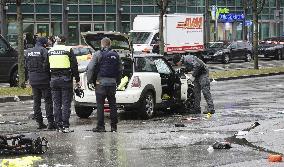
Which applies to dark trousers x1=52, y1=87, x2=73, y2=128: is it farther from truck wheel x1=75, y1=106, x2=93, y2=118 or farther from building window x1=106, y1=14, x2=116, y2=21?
building window x1=106, y1=14, x2=116, y2=21

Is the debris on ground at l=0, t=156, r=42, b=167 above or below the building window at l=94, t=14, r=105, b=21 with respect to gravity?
below

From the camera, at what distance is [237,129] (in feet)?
48.4

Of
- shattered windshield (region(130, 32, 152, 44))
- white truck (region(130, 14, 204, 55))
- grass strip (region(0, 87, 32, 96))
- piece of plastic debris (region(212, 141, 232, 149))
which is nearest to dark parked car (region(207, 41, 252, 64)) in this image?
white truck (region(130, 14, 204, 55))

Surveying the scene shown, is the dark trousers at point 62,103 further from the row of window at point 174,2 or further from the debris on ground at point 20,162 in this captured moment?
the row of window at point 174,2

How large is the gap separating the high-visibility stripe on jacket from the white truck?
2830 cm

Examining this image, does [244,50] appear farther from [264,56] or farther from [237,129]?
[237,129]

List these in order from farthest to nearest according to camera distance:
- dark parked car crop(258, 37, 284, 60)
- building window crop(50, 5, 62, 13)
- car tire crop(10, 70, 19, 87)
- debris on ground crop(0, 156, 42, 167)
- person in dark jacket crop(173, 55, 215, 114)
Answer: building window crop(50, 5, 62, 13) → dark parked car crop(258, 37, 284, 60) → car tire crop(10, 70, 19, 87) → person in dark jacket crop(173, 55, 215, 114) → debris on ground crop(0, 156, 42, 167)

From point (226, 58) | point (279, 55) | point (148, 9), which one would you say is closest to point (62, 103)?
point (226, 58)

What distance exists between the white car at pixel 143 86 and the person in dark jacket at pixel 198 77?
299 millimetres

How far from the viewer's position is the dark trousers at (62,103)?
14.7 meters

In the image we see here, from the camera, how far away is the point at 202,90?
731 inches

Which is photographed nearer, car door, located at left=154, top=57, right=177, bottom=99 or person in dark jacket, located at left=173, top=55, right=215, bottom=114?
car door, located at left=154, top=57, right=177, bottom=99

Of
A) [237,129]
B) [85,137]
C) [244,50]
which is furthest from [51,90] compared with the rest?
[244,50]

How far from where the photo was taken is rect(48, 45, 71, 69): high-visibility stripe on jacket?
14750mm
